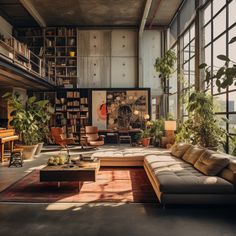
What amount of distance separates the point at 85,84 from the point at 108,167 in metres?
7.01

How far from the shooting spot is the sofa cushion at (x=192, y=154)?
499cm

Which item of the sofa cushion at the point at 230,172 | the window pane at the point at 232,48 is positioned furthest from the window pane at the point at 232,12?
the sofa cushion at the point at 230,172

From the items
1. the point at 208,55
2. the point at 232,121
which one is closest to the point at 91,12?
the point at 208,55

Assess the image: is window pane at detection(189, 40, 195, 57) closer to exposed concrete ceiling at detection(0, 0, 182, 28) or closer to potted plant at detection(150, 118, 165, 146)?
exposed concrete ceiling at detection(0, 0, 182, 28)

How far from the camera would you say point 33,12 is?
36.2 ft

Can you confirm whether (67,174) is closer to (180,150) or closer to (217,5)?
(180,150)

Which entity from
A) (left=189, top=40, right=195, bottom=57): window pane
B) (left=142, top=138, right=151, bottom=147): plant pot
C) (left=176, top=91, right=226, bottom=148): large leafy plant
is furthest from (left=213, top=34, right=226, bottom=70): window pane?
(left=142, top=138, right=151, bottom=147): plant pot

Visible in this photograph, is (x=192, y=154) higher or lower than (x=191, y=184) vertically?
higher

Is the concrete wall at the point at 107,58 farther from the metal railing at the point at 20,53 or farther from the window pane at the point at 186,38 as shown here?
the window pane at the point at 186,38

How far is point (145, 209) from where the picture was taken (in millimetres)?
3873

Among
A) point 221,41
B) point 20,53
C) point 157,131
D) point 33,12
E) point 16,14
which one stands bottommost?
point 157,131

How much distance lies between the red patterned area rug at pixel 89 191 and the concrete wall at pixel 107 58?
310 inches

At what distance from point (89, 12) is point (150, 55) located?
11.5 feet

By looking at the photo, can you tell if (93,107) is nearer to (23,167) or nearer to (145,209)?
(23,167)
